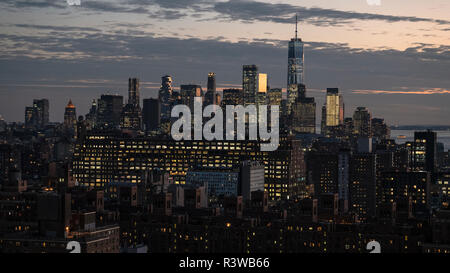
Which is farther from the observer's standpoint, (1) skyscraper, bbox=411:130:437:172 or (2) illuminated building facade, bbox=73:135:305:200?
(1) skyscraper, bbox=411:130:437:172

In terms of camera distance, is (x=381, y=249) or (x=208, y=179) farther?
(x=208, y=179)

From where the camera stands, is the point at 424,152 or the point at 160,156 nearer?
the point at 160,156

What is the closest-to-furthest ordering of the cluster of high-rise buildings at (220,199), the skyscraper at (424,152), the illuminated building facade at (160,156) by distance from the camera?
the cluster of high-rise buildings at (220,199), the illuminated building facade at (160,156), the skyscraper at (424,152)

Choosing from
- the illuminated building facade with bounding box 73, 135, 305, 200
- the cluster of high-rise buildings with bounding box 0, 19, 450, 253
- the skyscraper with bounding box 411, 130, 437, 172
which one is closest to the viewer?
the cluster of high-rise buildings with bounding box 0, 19, 450, 253

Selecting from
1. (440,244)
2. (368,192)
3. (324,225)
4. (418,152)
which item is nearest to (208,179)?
(368,192)

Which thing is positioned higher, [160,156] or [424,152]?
[424,152]

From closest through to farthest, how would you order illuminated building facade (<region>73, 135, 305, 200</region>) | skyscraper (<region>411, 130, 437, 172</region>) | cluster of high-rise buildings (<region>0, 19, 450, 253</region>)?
1. cluster of high-rise buildings (<region>0, 19, 450, 253</region>)
2. illuminated building facade (<region>73, 135, 305, 200</region>)
3. skyscraper (<region>411, 130, 437, 172</region>)

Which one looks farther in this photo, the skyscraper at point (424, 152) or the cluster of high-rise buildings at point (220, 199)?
the skyscraper at point (424, 152)

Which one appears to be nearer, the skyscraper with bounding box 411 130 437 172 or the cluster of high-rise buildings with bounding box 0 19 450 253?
the cluster of high-rise buildings with bounding box 0 19 450 253

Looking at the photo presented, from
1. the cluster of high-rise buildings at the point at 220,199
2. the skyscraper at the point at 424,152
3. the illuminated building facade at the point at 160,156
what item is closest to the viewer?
the cluster of high-rise buildings at the point at 220,199

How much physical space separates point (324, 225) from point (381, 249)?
5983mm
